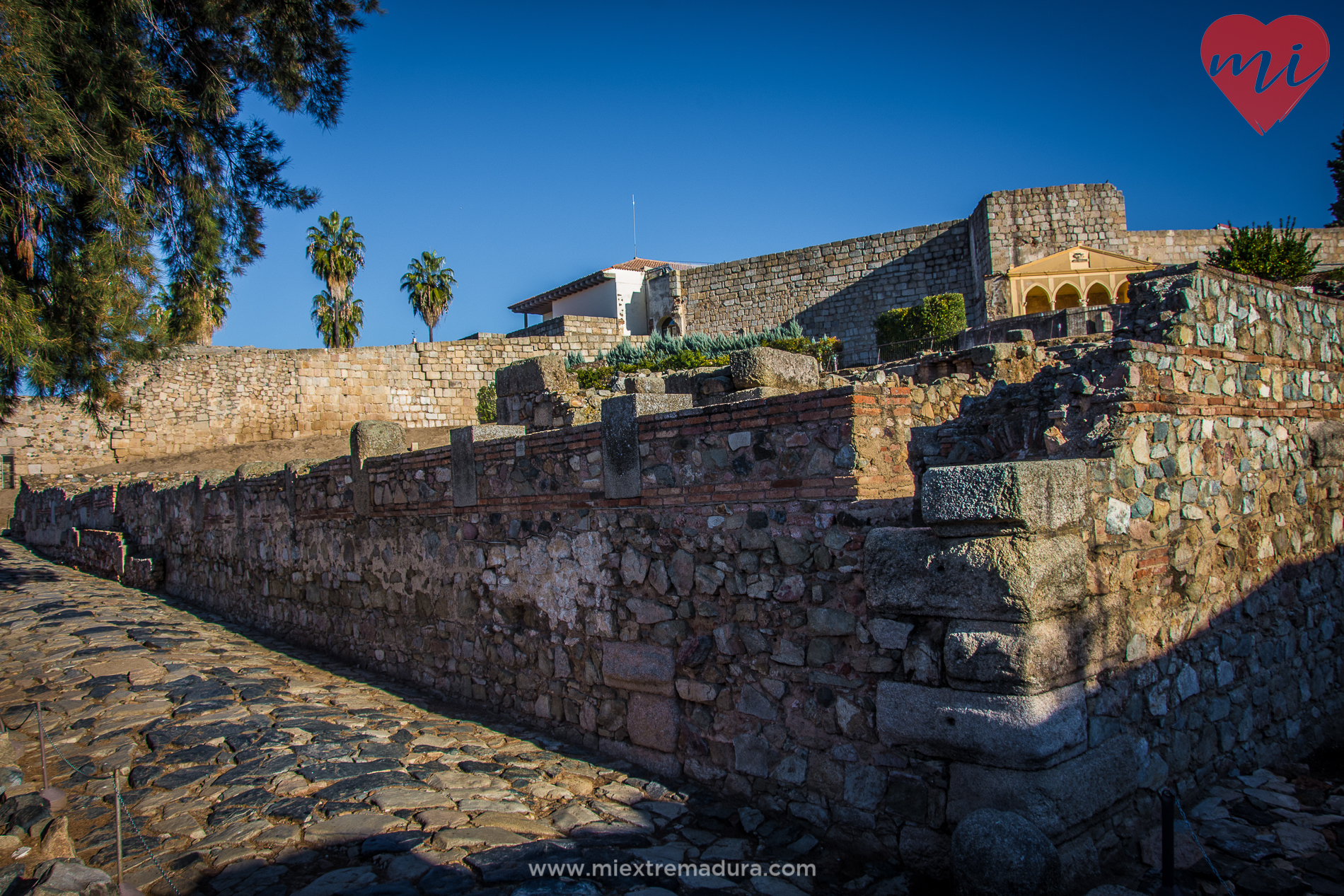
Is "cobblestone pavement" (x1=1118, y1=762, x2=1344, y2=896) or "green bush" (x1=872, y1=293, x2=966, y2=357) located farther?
"green bush" (x1=872, y1=293, x2=966, y2=357)

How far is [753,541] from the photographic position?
4.49 metres

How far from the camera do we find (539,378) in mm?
7496

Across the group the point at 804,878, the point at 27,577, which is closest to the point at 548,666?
the point at 804,878

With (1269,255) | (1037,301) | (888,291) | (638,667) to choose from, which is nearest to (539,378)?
(638,667)

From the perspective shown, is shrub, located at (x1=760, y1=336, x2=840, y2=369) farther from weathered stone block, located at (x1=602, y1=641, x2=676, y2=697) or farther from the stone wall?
the stone wall

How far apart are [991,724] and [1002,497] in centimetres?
94

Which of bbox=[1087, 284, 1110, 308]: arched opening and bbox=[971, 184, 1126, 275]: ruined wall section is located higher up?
bbox=[971, 184, 1126, 275]: ruined wall section

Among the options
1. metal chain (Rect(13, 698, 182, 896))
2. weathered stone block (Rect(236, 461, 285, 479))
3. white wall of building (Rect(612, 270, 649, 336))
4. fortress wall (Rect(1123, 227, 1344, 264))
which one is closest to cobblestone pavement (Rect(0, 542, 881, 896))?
metal chain (Rect(13, 698, 182, 896))

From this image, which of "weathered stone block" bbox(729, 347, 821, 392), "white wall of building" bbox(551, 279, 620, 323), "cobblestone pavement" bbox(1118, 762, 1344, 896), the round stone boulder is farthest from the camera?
"white wall of building" bbox(551, 279, 620, 323)

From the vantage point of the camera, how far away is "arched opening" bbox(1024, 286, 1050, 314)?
22605 mm

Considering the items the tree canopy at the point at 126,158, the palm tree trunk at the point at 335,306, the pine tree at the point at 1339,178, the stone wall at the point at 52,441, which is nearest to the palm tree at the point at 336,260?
the palm tree trunk at the point at 335,306

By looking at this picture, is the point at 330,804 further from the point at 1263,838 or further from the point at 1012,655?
the point at 1263,838

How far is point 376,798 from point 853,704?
8.75ft

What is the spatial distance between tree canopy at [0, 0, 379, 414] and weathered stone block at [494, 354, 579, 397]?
432 cm
